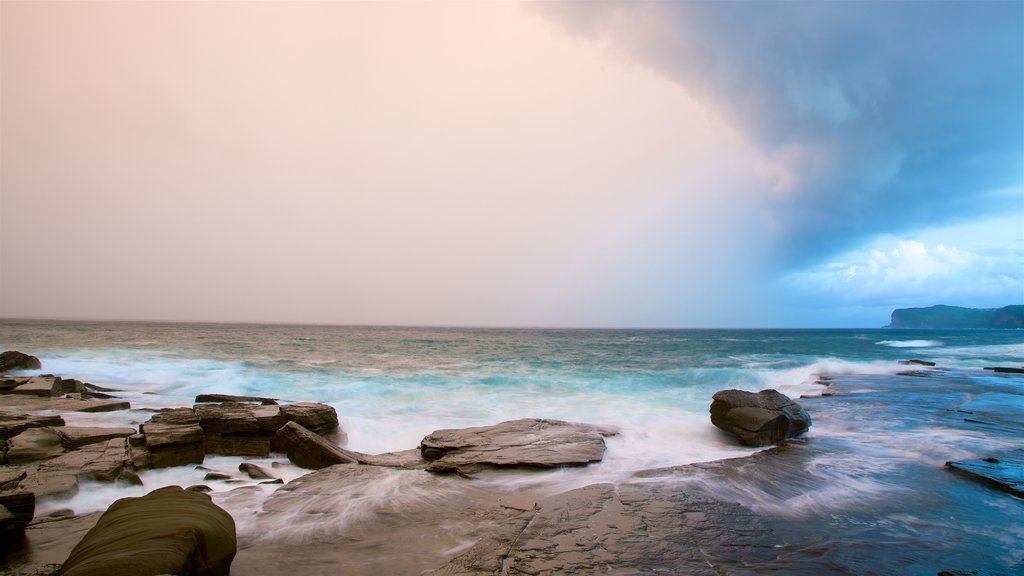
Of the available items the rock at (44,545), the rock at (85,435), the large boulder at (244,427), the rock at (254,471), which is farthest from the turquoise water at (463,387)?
the rock at (44,545)

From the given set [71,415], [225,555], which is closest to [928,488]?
[225,555]

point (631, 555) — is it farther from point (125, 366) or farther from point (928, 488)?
point (125, 366)

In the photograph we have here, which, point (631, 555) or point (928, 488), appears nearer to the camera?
point (631, 555)

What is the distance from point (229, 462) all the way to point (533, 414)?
9073 millimetres

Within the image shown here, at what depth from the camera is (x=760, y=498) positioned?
7.15 metres

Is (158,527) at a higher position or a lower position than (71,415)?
higher

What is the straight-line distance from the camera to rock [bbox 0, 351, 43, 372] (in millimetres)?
21172

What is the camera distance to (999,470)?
28.1ft

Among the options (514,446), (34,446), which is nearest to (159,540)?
(514,446)

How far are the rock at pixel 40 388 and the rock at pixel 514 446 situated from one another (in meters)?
13.4

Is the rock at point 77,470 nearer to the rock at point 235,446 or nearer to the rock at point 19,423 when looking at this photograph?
the rock at point 235,446

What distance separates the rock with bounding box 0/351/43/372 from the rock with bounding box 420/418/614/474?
2357 centimetres

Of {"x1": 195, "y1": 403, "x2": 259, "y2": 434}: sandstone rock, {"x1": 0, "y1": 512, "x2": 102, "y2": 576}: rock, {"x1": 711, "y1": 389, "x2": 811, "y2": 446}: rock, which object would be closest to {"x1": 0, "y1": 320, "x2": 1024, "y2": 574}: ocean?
{"x1": 711, "y1": 389, "x2": 811, "y2": 446}: rock

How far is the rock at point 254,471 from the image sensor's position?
8.70 m
